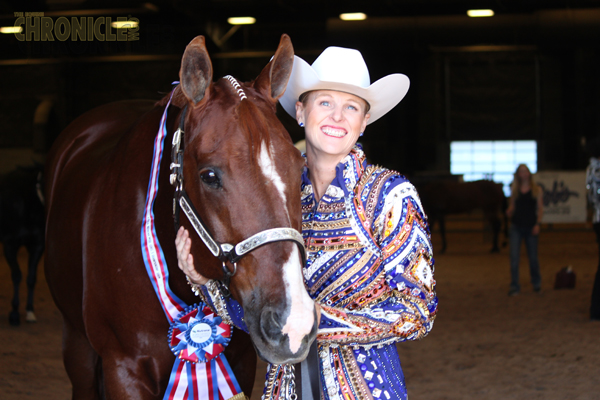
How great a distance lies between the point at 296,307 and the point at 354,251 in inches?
13.6

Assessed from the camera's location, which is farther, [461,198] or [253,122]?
[461,198]

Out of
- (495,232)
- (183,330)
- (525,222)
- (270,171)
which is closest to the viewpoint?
(270,171)

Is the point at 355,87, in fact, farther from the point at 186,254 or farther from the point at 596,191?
the point at 596,191

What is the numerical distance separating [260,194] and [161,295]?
2.01 ft

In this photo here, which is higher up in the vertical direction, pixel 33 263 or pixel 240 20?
pixel 240 20

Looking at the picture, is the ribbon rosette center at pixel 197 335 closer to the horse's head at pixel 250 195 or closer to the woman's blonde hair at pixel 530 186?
the horse's head at pixel 250 195

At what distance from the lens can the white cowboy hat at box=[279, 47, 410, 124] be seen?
1.73 metres

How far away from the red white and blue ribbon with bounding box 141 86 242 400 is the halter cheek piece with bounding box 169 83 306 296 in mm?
228

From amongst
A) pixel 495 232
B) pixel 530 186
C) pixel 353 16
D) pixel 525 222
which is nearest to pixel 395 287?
pixel 525 222

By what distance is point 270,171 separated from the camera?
1466mm

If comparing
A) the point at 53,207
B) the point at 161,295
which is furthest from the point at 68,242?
the point at 161,295

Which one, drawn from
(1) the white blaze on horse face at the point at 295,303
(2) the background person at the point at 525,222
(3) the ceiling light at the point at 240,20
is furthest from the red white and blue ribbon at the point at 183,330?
(3) the ceiling light at the point at 240,20

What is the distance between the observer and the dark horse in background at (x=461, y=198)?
496 inches

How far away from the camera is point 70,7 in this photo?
11.6m
